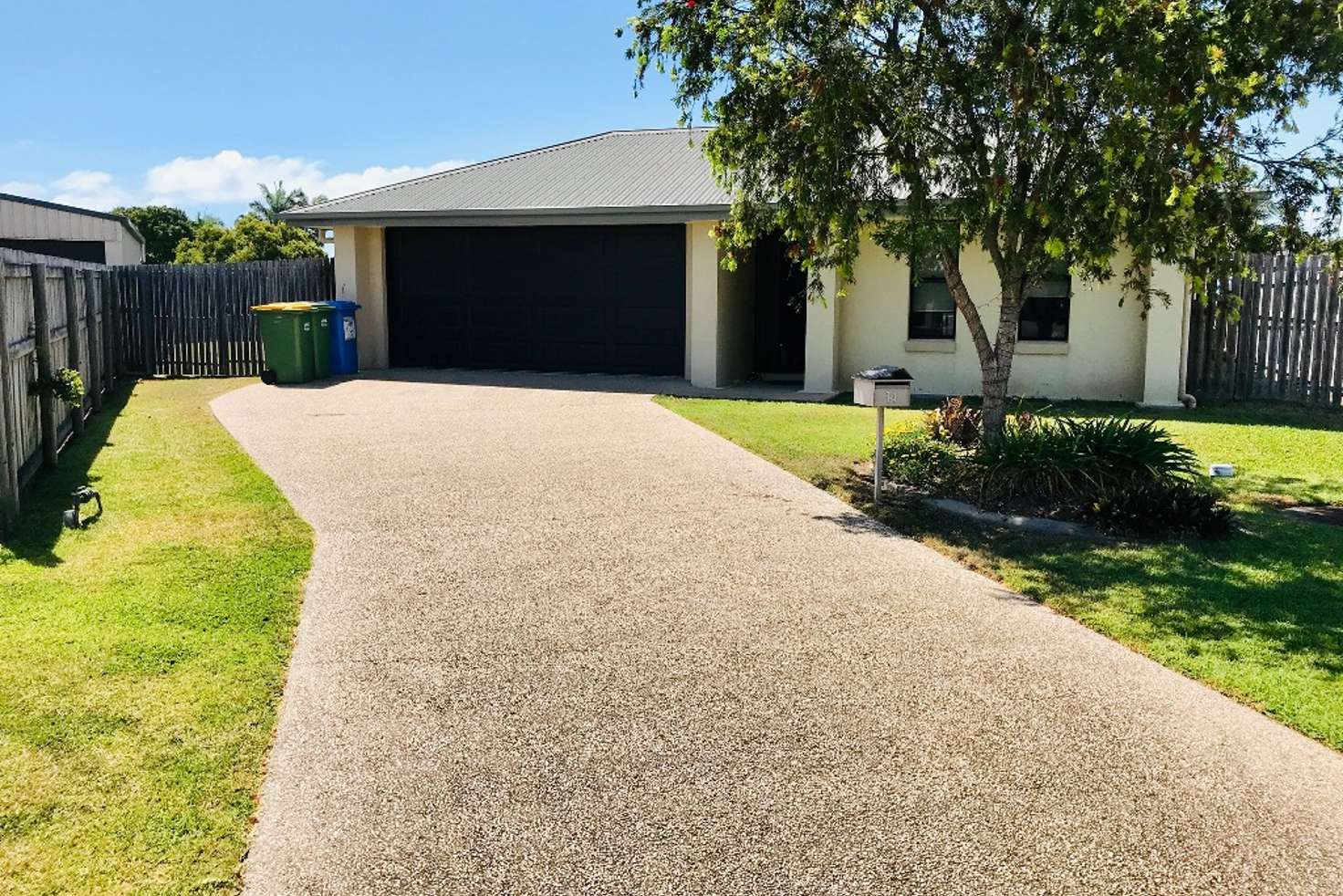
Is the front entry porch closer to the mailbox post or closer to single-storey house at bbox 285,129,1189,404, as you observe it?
single-storey house at bbox 285,129,1189,404

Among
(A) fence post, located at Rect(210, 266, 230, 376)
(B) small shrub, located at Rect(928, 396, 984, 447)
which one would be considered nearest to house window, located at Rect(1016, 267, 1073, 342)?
(B) small shrub, located at Rect(928, 396, 984, 447)

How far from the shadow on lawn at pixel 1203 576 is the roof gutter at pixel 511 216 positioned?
8789 millimetres

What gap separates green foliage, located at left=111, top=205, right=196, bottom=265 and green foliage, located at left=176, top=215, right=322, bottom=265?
14.1 metres

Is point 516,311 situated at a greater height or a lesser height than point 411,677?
greater

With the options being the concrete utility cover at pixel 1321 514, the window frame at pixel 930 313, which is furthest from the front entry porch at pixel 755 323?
the concrete utility cover at pixel 1321 514

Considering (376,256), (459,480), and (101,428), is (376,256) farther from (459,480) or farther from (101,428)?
(459,480)

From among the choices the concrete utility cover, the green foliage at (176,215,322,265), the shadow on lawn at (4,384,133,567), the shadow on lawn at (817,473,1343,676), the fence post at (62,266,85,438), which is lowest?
the shadow on lawn at (817,473,1343,676)

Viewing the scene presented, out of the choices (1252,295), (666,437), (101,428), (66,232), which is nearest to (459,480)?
(666,437)

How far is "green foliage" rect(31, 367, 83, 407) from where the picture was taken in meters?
9.24

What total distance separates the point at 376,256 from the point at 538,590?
15.0 metres

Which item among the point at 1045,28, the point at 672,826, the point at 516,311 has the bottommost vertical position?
the point at 672,826

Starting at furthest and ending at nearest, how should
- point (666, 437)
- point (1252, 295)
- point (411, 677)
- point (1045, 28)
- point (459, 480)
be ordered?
point (1252, 295)
point (666, 437)
point (459, 480)
point (1045, 28)
point (411, 677)

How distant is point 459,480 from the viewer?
31.2ft

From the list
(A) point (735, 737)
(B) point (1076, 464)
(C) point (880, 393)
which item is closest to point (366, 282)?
(C) point (880, 393)
